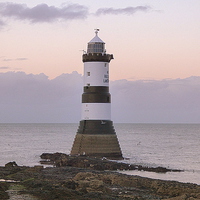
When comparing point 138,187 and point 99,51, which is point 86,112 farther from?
point 138,187

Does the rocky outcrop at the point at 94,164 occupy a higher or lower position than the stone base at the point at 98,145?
lower

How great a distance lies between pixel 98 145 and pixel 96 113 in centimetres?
315

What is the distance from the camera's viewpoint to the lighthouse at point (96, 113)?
48062 mm

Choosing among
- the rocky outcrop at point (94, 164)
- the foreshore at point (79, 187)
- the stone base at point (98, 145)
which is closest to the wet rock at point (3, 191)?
the foreshore at point (79, 187)

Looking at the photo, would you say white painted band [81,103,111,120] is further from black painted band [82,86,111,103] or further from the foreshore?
the foreshore

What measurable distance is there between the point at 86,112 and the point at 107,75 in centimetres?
428

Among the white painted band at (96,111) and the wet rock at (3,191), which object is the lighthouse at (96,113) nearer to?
the white painted band at (96,111)

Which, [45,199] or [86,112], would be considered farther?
[86,112]

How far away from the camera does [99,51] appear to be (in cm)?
4950

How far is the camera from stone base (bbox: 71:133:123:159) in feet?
157

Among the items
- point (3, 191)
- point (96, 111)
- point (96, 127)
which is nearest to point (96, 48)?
point (96, 111)

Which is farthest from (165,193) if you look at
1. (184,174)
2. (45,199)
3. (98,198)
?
(184,174)

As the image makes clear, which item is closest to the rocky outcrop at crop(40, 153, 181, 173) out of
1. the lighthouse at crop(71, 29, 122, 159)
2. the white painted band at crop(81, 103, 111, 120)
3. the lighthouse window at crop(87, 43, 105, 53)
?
the lighthouse at crop(71, 29, 122, 159)

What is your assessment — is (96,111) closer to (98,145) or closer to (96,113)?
(96,113)
